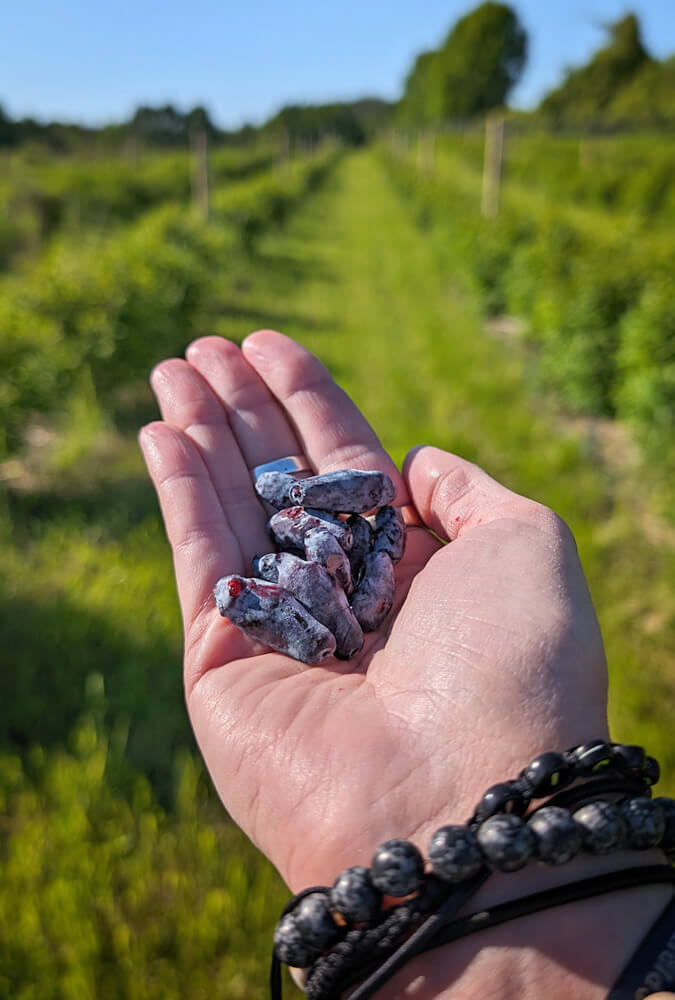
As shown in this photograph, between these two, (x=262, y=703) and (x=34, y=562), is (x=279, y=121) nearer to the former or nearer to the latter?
(x=34, y=562)

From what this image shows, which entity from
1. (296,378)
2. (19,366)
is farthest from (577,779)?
(19,366)

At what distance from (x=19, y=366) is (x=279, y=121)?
28.2 metres

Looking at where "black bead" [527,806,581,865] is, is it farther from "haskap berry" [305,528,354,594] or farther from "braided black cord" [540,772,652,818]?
"haskap berry" [305,528,354,594]

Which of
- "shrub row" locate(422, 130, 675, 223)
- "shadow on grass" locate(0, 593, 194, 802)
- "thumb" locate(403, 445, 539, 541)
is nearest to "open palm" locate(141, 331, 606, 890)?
"thumb" locate(403, 445, 539, 541)

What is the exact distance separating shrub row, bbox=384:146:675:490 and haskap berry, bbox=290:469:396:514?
2755 millimetres

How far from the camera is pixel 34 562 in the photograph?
3.79m

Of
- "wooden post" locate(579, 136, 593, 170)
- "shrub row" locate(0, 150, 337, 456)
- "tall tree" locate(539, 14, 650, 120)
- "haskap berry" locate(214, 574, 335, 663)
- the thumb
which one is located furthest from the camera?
"tall tree" locate(539, 14, 650, 120)

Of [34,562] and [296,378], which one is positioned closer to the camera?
[296,378]

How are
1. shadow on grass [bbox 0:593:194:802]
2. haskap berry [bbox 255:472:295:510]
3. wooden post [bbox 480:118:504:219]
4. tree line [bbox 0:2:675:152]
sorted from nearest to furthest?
haskap berry [bbox 255:472:295:510]
shadow on grass [bbox 0:593:194:802]
wooden post [bbox 480:118:504:219]
tree line [bbox 0:2:675:152]

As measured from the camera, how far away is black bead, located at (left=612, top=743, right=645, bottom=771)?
46.9 inches

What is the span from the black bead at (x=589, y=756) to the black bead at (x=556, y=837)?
0.10 m

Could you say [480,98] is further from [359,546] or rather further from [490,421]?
[359,546]

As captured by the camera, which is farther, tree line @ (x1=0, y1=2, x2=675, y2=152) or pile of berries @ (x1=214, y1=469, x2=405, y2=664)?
tree line @ (x1=0, y1=2, x2=675, y2=152)

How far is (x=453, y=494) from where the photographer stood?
188 cm
